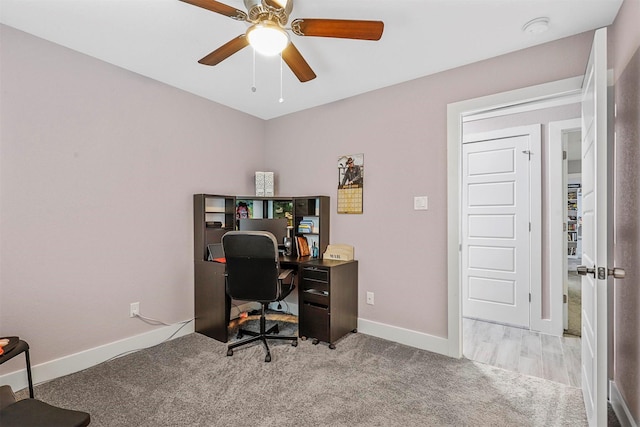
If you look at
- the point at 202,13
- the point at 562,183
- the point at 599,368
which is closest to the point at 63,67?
the point at 202,13

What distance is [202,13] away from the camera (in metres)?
1.96

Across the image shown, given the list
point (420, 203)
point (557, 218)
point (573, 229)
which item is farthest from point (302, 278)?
point (573, 229)

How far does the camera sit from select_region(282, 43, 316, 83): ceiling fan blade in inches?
75.7

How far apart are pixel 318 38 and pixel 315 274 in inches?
75.5

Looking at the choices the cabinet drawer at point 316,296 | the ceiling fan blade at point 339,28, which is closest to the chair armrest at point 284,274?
the cabinet drawer at point 316,296

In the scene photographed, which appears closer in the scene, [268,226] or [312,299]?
[312,299]

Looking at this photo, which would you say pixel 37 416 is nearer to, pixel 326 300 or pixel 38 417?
pixel 38 417

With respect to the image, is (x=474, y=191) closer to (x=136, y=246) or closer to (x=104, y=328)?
(x=136, y=246)

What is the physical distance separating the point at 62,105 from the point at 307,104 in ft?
7.10

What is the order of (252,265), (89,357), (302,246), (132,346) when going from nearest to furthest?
(89,357) → (252,265) → (132,346) → (302,246)

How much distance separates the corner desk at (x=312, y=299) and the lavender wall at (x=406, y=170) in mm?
228

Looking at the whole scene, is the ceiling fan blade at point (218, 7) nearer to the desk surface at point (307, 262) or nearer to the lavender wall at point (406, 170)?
the lavender wall at point (406, 170)

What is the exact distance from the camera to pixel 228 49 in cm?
192

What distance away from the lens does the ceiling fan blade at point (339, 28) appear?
5.34 feet
